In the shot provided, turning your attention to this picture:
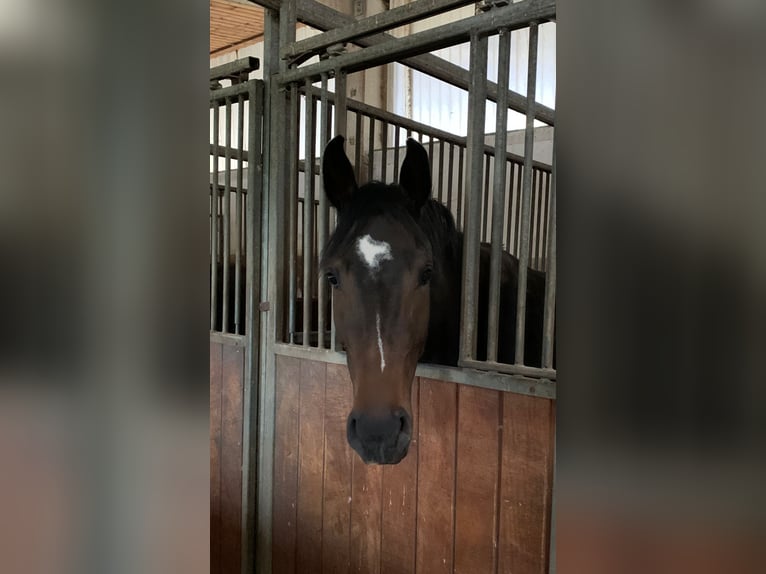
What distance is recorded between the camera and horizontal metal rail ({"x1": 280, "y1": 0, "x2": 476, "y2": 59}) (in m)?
1.30

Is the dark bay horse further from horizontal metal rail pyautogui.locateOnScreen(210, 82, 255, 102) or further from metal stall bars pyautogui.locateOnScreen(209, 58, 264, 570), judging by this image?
horizontal metal rail pyautogui.locateOnScreen(210, 82, 255, 102)

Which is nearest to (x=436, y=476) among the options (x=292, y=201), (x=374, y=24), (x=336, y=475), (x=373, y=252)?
(x=336, y=475)

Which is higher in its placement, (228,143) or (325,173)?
(228,143)

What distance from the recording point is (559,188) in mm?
266

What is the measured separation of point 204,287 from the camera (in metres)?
0.24

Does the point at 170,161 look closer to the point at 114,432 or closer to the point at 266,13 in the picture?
the point at 114,432

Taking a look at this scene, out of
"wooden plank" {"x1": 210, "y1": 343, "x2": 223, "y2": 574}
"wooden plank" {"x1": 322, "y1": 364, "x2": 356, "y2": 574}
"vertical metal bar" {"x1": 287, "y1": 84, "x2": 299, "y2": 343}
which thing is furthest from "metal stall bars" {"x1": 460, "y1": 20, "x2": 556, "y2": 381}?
"wooden plank" {"x1": 210, "y1": 343, "x2": 223, "y2": 574}

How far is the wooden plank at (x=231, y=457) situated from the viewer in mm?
1860

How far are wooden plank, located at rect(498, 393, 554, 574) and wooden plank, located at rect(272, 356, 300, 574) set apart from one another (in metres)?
0.74

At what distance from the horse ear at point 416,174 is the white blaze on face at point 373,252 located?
8.9 inches

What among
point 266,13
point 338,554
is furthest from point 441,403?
point 266,13

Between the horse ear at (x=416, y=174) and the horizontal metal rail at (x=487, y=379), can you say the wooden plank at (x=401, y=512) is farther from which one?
the horse ear at (x=416, y=174)

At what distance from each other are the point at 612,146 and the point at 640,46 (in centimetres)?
5

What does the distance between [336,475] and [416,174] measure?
0.91 metres
